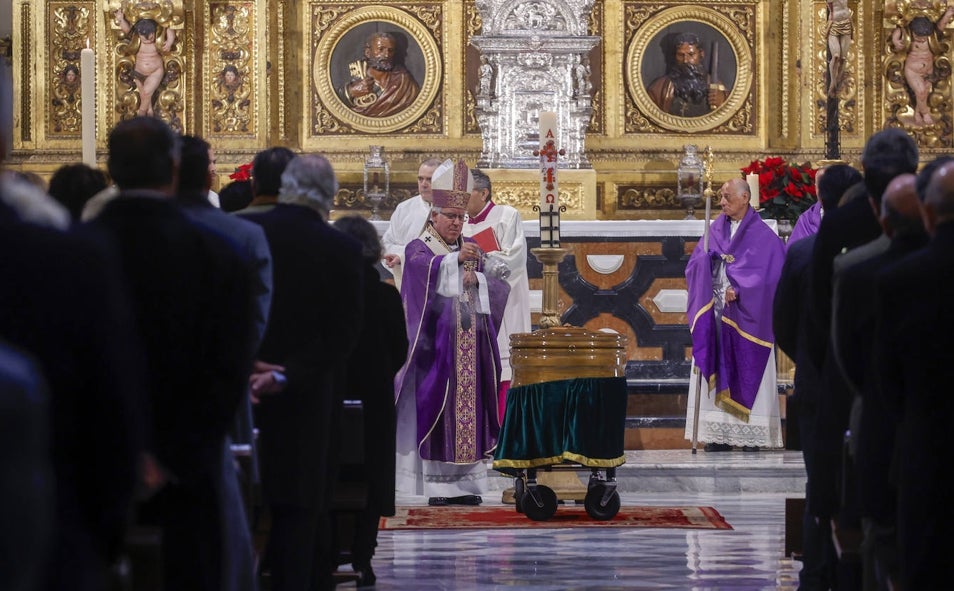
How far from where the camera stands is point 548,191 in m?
9.86

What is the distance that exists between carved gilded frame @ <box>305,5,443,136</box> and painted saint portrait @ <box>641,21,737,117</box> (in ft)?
5.47

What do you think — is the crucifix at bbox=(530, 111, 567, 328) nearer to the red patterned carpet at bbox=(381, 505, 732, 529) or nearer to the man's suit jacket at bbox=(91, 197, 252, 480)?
the red patterned carpet at bbox=(381, 505, 732, 529)

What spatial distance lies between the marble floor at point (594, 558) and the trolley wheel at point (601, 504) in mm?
331

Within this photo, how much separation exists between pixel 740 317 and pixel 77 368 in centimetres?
992

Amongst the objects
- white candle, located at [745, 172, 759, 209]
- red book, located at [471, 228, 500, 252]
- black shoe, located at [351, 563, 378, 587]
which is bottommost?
black shoe, located at [351, 563, 378, 587]

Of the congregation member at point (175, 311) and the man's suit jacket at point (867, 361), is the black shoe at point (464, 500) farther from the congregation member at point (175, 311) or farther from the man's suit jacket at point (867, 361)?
the congregation member at point (175, 311)

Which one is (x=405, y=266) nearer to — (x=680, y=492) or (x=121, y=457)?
(x=680, y=492)

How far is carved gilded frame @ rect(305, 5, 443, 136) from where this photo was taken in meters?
14.6

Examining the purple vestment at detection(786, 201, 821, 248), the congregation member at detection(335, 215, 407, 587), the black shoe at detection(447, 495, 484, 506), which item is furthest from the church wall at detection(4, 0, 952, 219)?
the congregation member at detection(335, 215, 407, 587)

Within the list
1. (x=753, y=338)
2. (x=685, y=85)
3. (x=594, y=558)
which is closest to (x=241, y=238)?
(x=594, y=558)

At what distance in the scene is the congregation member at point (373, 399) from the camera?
739 cm

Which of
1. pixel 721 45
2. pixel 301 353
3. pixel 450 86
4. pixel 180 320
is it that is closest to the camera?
pixel 180 320

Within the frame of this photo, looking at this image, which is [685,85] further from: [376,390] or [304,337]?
[304,337]

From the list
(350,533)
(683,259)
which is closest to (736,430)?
(683,259)
